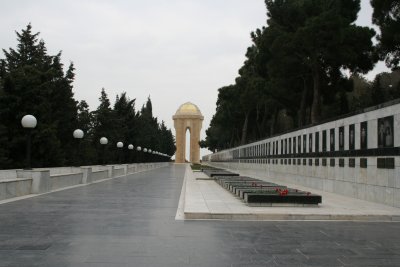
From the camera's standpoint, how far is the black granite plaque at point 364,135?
15210 mm

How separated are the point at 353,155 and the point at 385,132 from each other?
2.64m

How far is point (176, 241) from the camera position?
24.9 feet

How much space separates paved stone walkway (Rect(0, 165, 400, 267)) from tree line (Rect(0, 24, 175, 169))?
56.8 ft

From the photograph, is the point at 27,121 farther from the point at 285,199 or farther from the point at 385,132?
the point at 385,132

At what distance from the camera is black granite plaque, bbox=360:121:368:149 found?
15210 mm

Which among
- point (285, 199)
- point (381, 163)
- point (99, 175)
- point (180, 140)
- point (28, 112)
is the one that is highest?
point (180, 140)

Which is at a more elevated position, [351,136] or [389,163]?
[351,136]

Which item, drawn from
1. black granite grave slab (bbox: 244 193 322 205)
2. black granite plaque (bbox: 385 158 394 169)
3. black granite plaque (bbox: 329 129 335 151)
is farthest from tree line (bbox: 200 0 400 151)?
black granite grave slab (bbox: 244 193 322 205)

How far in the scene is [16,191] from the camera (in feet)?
50.6

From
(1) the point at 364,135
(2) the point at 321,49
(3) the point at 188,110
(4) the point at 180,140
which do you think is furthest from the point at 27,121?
(3) the point at 188,110

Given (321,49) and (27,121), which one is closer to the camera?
(27,121)

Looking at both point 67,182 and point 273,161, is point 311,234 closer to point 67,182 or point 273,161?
point 67,182

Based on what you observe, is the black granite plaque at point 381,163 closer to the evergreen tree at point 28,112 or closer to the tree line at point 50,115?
the tree line at point 50,115

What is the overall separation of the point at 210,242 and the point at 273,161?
87.5 feet
